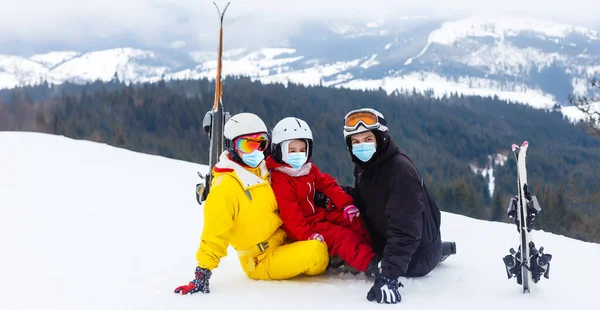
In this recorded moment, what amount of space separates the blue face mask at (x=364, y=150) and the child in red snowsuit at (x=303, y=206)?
1.26 ft

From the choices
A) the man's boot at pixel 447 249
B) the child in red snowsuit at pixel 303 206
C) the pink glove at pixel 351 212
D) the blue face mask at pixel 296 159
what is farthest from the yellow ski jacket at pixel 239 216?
the man's boot at pixel 447 249

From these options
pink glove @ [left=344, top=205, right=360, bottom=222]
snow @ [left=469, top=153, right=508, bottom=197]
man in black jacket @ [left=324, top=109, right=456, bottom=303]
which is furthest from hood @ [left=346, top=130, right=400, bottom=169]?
snow @ [left=469, top=153, right=508, bottom=197]

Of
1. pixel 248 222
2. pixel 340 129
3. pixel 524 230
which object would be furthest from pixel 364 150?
pixel 340 129

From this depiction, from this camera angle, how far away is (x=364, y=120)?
4.25 meters

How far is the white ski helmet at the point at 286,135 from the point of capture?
14.2 ft

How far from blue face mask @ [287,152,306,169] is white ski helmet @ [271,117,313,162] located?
0.18ft

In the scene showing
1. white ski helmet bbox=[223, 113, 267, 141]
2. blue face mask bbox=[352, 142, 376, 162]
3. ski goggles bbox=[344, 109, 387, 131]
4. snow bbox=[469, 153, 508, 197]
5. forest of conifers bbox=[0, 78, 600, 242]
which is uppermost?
ski goggles bbox=[344, 109, 387, 131]

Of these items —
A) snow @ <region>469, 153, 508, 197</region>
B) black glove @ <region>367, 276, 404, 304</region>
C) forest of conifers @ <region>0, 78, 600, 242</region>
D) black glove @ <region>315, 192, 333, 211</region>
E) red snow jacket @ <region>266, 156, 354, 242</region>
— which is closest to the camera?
black glove @ <region>367, 276, 404, 304</region>

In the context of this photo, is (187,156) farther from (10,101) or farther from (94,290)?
(94,290)

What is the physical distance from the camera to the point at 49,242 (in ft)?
20.2

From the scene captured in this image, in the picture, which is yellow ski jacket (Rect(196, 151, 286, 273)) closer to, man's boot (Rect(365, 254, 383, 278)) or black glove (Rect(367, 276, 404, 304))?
man's boot (Rect(365, 254, 383, 278))

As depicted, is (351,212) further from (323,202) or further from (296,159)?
(296,159)

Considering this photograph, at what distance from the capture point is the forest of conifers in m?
55.1

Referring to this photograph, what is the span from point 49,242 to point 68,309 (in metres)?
2.50
